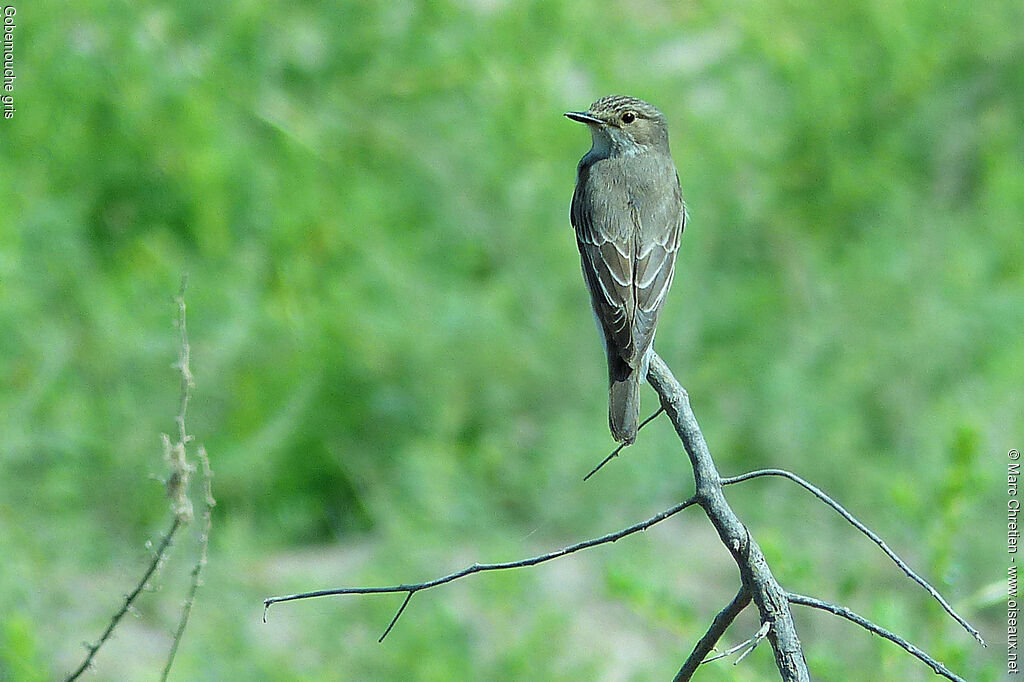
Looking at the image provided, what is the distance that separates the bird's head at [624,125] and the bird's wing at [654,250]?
339mm

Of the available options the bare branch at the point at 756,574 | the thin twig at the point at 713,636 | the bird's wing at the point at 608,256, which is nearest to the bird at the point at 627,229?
the bird's wing at the point at 608,256

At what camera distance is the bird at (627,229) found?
3.30 metres

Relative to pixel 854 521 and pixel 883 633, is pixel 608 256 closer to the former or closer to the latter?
pixel 854 521

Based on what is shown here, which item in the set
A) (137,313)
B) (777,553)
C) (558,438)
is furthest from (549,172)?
(777,553)

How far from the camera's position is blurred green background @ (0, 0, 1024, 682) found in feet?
15.3

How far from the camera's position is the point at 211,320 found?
5.68 meters

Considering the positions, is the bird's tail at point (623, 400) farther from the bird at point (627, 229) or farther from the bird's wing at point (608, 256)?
the bird's wing at point (608, 256)

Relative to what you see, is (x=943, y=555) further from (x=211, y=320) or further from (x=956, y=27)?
(x=956, y=27)

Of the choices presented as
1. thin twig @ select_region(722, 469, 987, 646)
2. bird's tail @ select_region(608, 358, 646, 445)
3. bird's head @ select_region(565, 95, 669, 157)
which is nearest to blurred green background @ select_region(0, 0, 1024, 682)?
bird's tail @ select_region(608, 358, 646, 445)

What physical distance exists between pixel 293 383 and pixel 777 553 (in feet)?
9.91

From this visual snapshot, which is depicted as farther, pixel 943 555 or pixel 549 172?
pixel 549 172

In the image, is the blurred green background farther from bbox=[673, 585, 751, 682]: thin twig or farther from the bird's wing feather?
bbox=[673, 585, 751, 682]: thin twig

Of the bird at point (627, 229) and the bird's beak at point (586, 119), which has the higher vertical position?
the bird's beak at point (586, 119)

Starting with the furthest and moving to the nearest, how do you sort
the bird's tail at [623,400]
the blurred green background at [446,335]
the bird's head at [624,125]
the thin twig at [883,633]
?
the blurred green background at [446,335], the bird's head at [624,125], the bird's tail at [623,400], the thin twig at [883,633]
